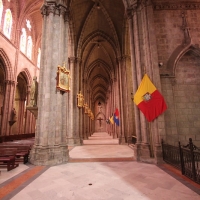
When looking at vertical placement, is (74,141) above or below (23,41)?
below

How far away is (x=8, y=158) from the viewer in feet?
17.9

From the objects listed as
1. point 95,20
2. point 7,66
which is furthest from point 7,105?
point 95,20

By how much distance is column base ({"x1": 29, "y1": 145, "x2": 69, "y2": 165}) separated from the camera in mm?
6305

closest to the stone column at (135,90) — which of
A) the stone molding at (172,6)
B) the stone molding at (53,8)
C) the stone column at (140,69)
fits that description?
the stone column at (140,69)

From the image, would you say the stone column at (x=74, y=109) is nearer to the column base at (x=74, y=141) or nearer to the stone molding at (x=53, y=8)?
the column base at (x=74, y=141)

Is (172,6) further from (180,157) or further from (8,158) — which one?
(8,158)

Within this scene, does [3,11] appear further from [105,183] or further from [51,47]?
[105,183]

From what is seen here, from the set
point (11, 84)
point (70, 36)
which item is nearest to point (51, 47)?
point (70, 36)

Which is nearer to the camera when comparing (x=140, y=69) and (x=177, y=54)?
(x=140, y=69)

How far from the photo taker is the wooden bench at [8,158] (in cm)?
536

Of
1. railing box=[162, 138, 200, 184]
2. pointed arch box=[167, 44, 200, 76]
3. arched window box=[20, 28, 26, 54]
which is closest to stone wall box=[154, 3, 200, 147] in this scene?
pointed arch box=[167, 44, 200, 76]

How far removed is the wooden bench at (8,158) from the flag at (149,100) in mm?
5854

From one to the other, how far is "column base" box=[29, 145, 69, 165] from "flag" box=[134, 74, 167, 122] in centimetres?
436

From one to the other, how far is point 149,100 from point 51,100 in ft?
15.4
